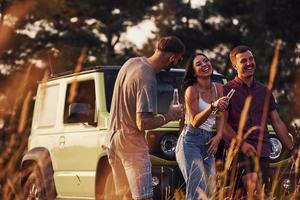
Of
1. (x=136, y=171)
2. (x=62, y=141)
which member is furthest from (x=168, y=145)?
(x=136, y=171)

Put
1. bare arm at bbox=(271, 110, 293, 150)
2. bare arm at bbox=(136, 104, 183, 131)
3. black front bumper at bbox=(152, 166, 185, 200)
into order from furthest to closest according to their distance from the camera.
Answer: black front bumper at bbox=(152, 166, 185, 200)
bare arm at bbox=(271, 110, 293, 150)
bare arm at bbox=(136, 104, 183, 131)

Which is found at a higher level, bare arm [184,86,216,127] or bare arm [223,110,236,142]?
bare arm [184,86,216,127]

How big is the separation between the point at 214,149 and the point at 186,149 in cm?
21

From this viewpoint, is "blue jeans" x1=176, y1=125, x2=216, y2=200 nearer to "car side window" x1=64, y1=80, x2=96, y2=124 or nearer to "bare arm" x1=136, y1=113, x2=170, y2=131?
"bare arm" x1=136, y1=113, x2=170, y2=131

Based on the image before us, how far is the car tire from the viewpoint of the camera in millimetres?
10539

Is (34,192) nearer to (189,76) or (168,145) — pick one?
(168,145)

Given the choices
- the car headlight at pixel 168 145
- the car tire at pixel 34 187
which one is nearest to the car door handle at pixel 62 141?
the car tire at pixel 34 187

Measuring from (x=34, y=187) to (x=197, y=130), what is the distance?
13.4 ft

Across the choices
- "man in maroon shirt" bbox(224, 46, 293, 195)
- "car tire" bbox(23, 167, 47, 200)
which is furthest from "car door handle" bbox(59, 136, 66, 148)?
"man in maroon shirt" bbox(224, 46, 293, 195)

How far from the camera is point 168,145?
870cm

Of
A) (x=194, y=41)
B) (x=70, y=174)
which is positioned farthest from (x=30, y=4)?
(x=70, y=174)

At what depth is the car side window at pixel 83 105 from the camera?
9144mm

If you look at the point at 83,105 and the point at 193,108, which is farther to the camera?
the point at 83,105

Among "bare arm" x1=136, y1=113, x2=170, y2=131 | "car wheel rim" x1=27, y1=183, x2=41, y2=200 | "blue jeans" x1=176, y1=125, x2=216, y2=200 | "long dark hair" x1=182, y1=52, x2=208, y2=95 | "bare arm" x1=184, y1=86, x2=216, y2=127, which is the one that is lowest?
"car wheel rim" x1=27, y1=183, x2=41, y2=200
